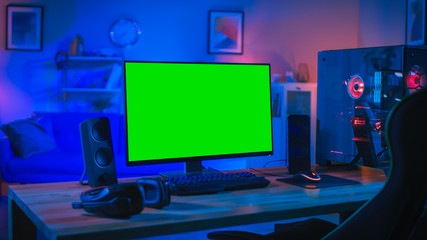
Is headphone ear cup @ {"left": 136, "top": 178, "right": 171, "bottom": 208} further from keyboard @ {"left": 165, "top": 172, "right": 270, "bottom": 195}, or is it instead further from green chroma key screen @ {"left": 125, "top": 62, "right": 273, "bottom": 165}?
green chroma key screen @ {"left": 125, "top": 62, "right": 273, "bottom": 165}

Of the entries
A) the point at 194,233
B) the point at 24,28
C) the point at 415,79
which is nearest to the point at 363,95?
the point at 415,79

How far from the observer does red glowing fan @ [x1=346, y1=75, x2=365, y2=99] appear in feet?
6.31

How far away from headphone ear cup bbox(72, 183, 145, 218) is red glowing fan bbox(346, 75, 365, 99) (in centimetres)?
117

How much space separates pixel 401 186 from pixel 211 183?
68cm

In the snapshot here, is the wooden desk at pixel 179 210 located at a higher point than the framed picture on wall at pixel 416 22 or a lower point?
lower

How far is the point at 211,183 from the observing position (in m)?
1.44

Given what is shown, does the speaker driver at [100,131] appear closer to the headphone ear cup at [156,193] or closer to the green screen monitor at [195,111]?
the green screen monitor at [195,111]

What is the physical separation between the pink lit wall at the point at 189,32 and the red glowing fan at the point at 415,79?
136 inches

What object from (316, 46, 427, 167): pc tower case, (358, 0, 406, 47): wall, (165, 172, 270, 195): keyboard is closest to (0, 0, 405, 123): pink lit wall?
(358, 0, 406, 47): wall

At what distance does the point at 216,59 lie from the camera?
5.71 meters

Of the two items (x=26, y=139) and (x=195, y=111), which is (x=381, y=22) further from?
(x=195, y=111)

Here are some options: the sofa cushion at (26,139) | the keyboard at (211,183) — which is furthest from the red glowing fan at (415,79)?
the sofa cushion at (26,139)

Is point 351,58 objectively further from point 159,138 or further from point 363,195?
point 159,138

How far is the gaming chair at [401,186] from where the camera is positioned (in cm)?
83
